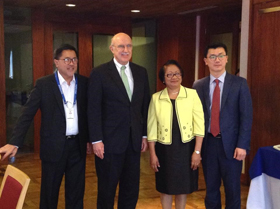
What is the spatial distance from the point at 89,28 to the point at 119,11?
0.63 meters

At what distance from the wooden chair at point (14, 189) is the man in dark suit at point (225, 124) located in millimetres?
1598

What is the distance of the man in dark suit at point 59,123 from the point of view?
108 inches

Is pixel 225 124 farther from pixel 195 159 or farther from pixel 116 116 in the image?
pixel 116 116

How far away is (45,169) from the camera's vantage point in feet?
9.32

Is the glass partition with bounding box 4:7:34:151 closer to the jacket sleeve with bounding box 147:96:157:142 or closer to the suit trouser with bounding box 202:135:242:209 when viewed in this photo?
the jacket sleeve with bounding box 147:96:157:142

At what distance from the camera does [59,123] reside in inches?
108

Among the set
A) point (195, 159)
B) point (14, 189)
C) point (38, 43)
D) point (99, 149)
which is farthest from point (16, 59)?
point (14, 189)

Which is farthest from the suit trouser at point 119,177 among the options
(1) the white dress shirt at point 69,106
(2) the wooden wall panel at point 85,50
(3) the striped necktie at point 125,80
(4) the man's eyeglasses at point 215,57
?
(2) the wooden wall panel at point 85,50

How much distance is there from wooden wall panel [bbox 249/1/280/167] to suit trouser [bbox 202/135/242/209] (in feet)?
4.06

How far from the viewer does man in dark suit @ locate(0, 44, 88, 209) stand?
9.03 feet

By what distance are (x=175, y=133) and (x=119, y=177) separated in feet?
1.94

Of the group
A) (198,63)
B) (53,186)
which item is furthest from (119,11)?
(53,186)

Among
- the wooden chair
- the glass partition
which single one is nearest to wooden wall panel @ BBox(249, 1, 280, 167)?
the wooden chair

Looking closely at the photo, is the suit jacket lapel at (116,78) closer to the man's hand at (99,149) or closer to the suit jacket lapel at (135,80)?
the suit jacket lapel at (135,80)
